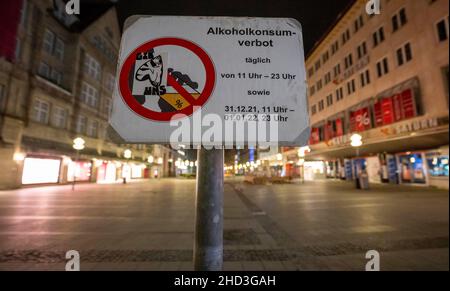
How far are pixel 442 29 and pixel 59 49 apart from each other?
103 feet

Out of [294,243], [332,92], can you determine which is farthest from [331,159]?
[294,243]

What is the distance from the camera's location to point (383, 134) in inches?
759

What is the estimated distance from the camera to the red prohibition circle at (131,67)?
1.26 metres

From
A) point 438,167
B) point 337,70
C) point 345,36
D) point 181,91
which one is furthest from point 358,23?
point 181,91

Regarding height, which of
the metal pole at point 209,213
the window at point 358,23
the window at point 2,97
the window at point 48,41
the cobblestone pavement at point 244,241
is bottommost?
the cobblestone pavement at point 244,241

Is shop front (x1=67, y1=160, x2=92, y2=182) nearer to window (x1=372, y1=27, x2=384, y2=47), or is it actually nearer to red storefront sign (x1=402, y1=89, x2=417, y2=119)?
red storefront sign (x1=402, y1=89, x2=417, y2=119)

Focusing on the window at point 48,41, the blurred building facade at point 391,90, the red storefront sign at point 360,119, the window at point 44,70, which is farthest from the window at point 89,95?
the red storefront sign at point 360,119

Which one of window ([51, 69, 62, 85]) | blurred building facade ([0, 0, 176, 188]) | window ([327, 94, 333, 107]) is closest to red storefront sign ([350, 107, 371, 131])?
window ([327, 94, 333, 107])

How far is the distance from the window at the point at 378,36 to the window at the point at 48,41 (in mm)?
29951

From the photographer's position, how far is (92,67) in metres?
26.4

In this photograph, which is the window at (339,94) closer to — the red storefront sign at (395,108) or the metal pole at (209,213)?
the red storefront sign at (395,108)

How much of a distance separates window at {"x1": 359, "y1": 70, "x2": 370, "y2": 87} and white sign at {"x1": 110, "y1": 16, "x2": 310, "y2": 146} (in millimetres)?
25766

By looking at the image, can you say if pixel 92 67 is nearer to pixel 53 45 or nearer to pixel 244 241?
pixel 53 45

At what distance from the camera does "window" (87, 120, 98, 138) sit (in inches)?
1025
